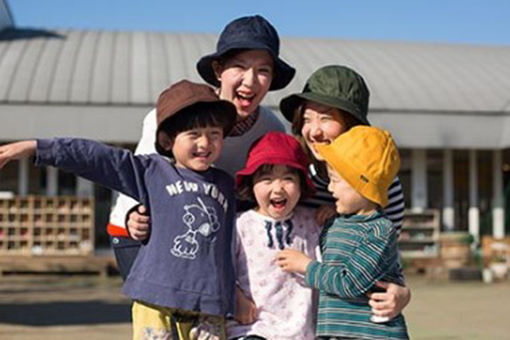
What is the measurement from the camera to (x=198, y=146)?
3143 mm

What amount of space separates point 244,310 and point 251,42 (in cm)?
96

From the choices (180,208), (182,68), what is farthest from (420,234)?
(180,208)

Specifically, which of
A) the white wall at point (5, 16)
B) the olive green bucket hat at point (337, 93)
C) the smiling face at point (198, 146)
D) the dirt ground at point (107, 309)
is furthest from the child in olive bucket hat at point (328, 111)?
the white wall at point (5, 16)

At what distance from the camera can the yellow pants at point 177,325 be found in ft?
10.2

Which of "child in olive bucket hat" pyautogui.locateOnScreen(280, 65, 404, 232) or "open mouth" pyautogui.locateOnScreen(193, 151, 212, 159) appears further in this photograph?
"child in olive bucket hat" pyautogui.locateOnScreen(280, 65, 404, 232)

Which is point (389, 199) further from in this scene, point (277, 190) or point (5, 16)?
point (5, 16)

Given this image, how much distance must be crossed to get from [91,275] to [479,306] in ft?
26.6

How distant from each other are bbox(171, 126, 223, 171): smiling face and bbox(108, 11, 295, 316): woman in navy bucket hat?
0.22 metres

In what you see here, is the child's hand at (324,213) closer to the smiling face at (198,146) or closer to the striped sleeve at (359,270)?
the striped sleeve at (359,270)

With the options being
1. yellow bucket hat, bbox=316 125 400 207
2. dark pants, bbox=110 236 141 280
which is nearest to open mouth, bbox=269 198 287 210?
yellow bucket hat, bbox=316 125 400 207

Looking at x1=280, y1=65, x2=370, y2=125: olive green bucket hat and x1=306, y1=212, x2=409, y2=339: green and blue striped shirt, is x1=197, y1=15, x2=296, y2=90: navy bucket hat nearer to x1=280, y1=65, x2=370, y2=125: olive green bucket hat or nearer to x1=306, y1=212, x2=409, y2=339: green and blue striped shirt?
x1=280, y1=65, x2=370, y2=125: olive green bucket hat

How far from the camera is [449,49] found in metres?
26.8

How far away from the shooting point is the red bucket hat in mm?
3160

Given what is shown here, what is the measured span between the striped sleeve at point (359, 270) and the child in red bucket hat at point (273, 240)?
0.16 metres
